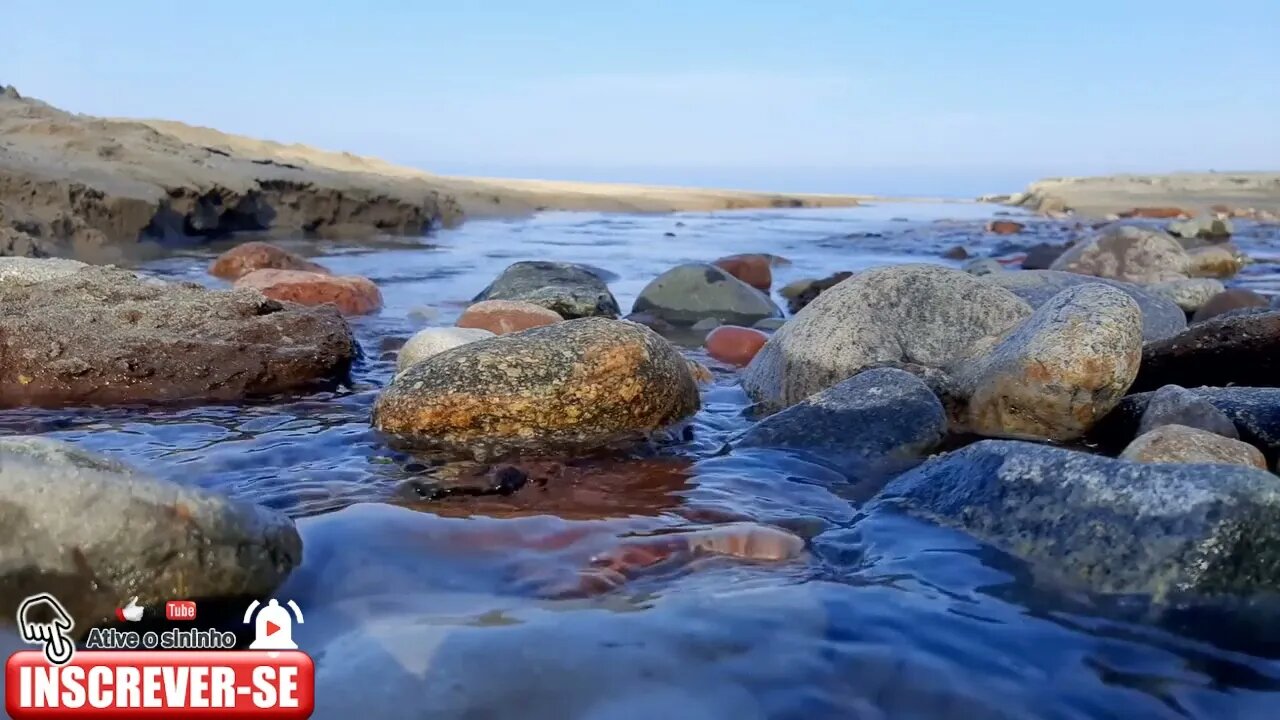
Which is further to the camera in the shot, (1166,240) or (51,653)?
(1166,240)

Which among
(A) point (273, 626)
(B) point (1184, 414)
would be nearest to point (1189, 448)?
(B) point (1184, 414)

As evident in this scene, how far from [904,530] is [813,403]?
51.5 inches

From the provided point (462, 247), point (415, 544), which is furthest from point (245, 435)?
point (462, 247)

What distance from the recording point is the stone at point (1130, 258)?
10.6 metres

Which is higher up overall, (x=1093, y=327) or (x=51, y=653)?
(x=1093, y=327)

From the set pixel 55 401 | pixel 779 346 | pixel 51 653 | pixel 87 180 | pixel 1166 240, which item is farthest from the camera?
pixel 87 180

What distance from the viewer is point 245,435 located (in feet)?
13.7

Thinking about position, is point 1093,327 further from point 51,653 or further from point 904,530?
point 51,653

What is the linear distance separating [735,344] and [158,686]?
473 centimetres

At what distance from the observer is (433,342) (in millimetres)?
5141

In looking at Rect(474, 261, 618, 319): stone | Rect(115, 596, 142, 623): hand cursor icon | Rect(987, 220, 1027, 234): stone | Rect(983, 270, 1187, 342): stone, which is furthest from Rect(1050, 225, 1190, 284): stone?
Rect(987, 220, 1027, 234): stone

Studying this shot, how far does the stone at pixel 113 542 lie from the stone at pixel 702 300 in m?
5.73

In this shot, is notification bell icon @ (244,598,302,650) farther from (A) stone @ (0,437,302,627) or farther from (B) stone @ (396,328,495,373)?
(B) stone @ (396,328,495,373)

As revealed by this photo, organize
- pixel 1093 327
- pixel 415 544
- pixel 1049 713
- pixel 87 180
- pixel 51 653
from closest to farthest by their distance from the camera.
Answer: pixel 1049 713 < pixel 51 653 < pixel 415 544 < pixel 1093 327 < pixel 87 180
